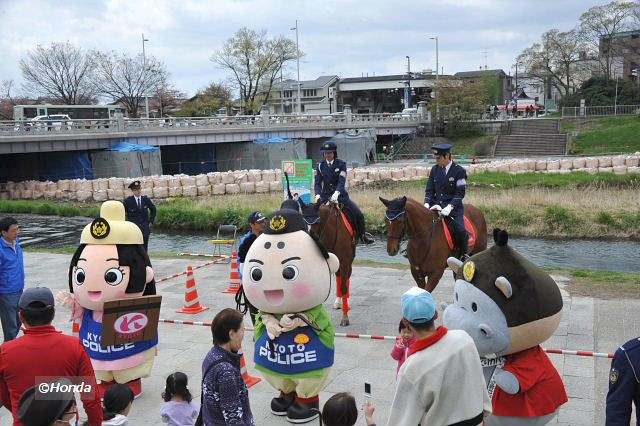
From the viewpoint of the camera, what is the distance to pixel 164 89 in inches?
2653

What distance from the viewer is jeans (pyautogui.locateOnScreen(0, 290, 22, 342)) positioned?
8.18 meters

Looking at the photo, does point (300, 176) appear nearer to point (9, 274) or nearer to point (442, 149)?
point (442, 149)

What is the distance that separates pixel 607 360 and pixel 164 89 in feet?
212

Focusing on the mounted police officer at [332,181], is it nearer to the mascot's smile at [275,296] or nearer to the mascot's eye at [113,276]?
the mascot's smile at [275,296]

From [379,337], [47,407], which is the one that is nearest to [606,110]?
[379,337]

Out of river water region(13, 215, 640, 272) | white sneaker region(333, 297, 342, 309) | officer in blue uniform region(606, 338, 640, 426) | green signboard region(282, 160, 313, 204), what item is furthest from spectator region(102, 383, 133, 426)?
river water region(13, 215, 640, 272)

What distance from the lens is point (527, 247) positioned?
750 inches

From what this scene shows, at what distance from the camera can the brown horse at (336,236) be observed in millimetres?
9758

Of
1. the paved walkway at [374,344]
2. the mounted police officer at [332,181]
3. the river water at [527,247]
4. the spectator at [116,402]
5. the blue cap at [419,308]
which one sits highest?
the mounted police officer at [332,181]

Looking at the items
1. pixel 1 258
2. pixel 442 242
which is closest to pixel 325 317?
pixel 442 242

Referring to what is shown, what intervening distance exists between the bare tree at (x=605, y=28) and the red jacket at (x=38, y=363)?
191ft

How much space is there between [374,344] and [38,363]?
5.24 metres

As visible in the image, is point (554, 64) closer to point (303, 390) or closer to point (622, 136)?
point (622, 136)

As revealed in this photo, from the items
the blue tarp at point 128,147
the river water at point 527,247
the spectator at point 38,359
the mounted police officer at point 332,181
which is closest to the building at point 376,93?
the blue tarp at point 128,147
